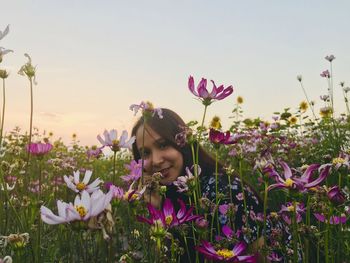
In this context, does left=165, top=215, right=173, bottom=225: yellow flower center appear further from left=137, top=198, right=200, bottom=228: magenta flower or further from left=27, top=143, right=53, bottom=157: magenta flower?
left=27, top=143, right=53, bottom=157: magenta flower

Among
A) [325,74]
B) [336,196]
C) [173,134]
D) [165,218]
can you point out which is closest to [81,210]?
[165,218]

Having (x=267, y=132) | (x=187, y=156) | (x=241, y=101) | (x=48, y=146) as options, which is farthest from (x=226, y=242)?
(x=241, y=101)

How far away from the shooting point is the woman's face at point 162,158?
281 centimetres

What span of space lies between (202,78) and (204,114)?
0.71 ft

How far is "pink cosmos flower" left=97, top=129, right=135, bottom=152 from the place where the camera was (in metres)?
1.89

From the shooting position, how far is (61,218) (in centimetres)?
106

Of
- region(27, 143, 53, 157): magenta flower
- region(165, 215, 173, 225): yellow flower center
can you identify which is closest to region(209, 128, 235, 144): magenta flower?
region(165, 215, 173, 225): yellow flower center

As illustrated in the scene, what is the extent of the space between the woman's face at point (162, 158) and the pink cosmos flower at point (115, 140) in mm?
816

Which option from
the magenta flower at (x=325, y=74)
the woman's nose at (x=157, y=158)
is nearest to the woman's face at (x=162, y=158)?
the woman's nose at (x=157, y=158)

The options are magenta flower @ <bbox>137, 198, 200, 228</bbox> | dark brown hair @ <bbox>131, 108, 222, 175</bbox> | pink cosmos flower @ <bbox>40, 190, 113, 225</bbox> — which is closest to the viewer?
pink cosmos flower @ <bbox>40, 190, 113, 225</bbox>

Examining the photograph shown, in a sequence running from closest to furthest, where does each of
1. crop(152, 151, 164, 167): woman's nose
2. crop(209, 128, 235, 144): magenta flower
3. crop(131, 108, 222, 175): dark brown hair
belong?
crop(209, 128, 235, 144): magenta flower < crop(152, 151, 164, 167): woman's nose < crop(131, 108, 222, 175): dark brown hair

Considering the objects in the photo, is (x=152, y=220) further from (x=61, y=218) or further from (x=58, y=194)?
(x=58, y=194)

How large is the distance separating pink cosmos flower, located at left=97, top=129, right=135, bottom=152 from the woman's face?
0.82 metres

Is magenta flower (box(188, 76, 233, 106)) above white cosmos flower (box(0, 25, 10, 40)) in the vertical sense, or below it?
below
